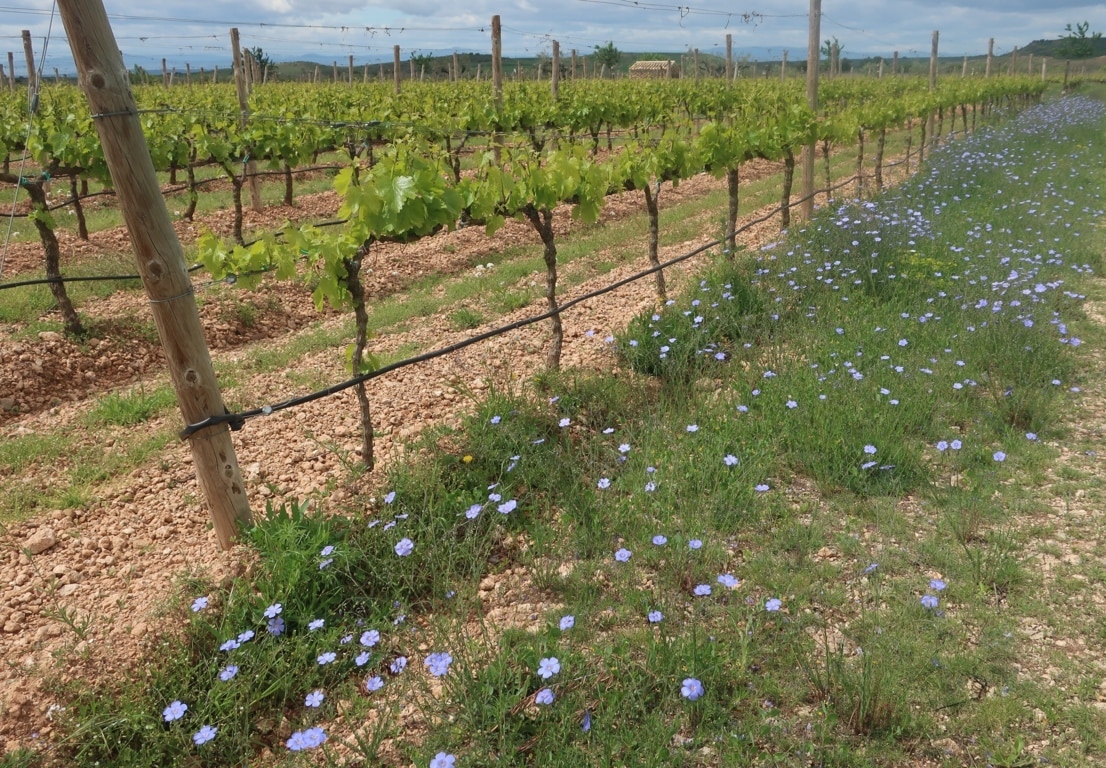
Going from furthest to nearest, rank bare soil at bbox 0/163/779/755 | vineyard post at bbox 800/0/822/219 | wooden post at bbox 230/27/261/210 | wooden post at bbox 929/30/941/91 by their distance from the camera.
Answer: wooden post at bbox 929/30/941/91
wooden post at bbox 230/27/261/210
vineyard post at bbox 800/0/822/219
bare soil at bbox 0/163/779/755

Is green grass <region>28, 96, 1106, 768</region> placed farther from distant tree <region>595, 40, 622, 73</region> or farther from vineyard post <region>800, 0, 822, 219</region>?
distant tree <region>595, 40, 622, 73</region>

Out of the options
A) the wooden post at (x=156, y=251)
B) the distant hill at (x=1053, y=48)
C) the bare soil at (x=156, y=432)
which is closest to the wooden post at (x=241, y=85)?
the bare soil at (x=156, y=432)

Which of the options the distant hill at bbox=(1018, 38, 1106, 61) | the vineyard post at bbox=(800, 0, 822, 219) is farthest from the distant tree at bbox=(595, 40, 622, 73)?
the vineyard post at bbox=(800, 0, 822, 219)

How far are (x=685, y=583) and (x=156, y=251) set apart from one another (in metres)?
2.60

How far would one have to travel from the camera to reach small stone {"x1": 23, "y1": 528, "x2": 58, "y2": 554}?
379 centimetres

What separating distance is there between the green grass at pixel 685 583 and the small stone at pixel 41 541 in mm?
1093

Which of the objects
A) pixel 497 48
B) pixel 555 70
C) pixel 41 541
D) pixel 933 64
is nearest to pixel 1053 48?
pixel 933 64

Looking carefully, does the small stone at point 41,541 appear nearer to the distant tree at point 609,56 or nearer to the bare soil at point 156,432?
the bare soil at point 156,432

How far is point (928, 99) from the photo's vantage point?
52.6 ft

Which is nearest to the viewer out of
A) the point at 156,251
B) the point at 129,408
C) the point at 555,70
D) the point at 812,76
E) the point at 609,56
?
the point at 156,251

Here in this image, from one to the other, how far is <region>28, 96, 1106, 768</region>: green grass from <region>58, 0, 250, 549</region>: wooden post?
29cm

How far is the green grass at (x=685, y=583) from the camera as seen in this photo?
2.61 m

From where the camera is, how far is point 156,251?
3193 millimetres

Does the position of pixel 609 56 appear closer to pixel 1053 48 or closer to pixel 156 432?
pixel 1053 48
